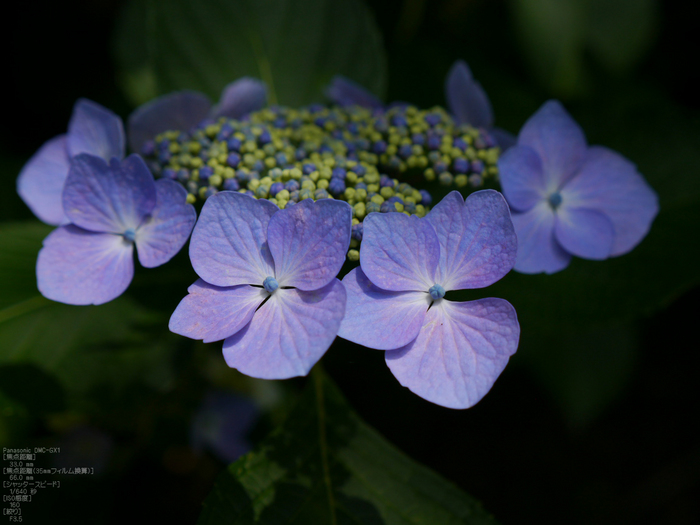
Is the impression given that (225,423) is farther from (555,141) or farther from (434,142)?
(555,141)

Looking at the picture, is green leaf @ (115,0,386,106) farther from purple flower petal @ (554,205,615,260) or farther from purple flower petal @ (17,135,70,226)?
purple flower petal @ (554,205,615,260)

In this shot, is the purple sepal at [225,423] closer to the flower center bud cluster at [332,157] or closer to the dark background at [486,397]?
the dark background at [486,397]

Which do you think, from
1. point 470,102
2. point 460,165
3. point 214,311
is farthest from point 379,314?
point 470,102

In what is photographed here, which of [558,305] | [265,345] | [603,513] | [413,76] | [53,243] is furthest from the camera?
[603,513]

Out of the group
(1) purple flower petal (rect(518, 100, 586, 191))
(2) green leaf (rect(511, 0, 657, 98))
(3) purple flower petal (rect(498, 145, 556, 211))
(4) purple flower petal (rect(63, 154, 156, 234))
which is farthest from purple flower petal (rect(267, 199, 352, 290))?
(2) green leaf (rect(511, 0, 657, 98))

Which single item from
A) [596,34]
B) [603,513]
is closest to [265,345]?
[603,513]

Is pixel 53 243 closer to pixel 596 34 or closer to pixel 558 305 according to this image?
pixel 558 305

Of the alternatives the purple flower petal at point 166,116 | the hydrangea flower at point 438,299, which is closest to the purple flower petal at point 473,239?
the hydrangea flower at point 438,299
